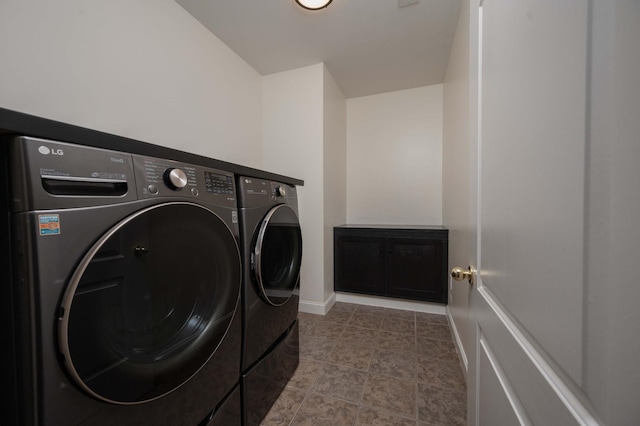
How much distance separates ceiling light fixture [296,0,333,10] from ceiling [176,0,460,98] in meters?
0.09

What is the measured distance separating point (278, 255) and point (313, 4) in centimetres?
162

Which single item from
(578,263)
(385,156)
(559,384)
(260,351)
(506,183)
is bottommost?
(260,351)

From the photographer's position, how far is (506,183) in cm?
51

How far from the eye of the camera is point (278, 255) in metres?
1.25

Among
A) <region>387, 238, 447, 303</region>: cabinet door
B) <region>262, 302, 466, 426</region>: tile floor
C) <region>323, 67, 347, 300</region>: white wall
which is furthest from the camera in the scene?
<region>323, 67, 347, 300</region>: white wall

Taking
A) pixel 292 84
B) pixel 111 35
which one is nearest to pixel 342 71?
pixel 292 84

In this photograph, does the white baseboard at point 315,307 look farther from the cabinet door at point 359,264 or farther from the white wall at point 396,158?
the white wall at point 396,158

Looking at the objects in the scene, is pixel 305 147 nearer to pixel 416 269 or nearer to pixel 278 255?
pixel 278 255

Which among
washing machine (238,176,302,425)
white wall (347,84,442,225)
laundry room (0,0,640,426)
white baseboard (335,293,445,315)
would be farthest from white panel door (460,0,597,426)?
white wall (347,84,442,225)

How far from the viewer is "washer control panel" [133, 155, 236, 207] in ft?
2.06

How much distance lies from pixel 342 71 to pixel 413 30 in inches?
29.0

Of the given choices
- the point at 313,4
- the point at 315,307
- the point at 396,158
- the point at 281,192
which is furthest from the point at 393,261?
the point at 313,4

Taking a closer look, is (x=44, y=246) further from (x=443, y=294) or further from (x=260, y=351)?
(x=443, y=294)

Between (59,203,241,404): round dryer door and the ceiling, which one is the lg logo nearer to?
(59,203,241,404): round dryer door
